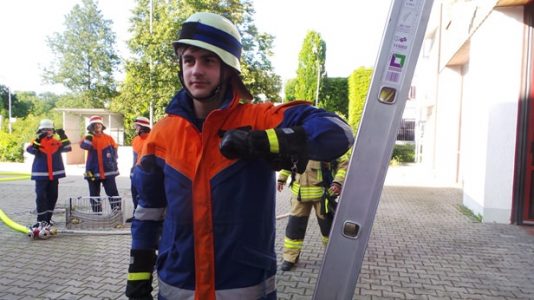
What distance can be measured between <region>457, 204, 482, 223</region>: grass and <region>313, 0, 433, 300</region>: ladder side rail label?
7701 mm

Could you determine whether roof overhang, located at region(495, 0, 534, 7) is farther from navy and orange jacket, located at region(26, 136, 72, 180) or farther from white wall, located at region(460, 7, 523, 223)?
navy and orange jacket, located at region(26, 136, 72, 180)

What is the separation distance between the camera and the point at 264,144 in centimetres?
163

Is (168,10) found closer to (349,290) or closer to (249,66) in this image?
(249,66)

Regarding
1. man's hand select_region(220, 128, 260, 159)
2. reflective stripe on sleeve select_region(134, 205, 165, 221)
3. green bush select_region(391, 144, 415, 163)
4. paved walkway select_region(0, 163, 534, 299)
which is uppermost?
man's hand select_region(220, 128, 260, 159)

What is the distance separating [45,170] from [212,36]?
634cm

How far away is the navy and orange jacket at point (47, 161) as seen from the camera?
279 inches

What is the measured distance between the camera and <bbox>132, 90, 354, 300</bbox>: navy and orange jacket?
1.83 metres

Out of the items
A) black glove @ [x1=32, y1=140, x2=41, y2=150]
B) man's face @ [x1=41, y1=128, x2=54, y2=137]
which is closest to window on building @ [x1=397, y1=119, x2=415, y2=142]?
man's face @ [x1=41, y1=128, x2=54, y2=137]

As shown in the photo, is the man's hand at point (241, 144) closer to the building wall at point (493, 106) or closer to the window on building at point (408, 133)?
the building wall at point (493, 106)

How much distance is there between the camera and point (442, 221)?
8242 millimetres

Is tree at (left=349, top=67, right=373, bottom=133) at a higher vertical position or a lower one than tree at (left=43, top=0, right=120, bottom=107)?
lower

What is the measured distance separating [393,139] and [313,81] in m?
38.0

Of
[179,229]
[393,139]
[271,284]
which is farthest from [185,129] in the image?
[393,139]

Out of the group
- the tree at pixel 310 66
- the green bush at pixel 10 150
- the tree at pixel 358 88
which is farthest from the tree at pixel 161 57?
the tree at pixel 310 66
